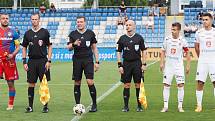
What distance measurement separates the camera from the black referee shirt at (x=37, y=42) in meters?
11.6

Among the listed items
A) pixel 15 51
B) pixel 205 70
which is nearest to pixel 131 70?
pixel 205 70

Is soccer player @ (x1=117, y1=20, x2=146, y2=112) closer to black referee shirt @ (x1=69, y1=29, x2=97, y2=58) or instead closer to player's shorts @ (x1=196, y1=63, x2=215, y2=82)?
black referee shirt @ (x1=69, y1=29, x2=97, y2=58)

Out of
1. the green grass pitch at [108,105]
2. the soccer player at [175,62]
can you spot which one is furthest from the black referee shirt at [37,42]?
the soccer player at [175,62]

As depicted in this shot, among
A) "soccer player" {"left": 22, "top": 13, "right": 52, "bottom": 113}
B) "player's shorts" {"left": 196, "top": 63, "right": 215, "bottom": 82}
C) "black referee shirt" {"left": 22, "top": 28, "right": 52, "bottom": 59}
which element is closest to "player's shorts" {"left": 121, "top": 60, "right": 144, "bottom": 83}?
"player's shorts" {"left": 196, "top": 63, "right": 215, "bottom": 82}

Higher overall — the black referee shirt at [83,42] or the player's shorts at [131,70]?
the black referee shirt at [83,42]

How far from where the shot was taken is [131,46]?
38.1 feet

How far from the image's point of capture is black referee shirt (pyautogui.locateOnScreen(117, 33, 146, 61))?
11625 mm

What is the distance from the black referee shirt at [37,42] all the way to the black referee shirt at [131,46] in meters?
1.59

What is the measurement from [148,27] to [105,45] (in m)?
5.57

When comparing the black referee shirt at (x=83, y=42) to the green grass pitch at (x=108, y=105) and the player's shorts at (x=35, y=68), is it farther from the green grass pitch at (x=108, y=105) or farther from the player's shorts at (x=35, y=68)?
the green grass pitch at (x=108, y=105)

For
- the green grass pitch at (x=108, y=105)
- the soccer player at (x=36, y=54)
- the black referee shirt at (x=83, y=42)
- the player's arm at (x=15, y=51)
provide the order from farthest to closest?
the player's arm at (x=15, y=51), the soccer player at (x=36, y=54), the black referee shirt at (x=83, y=42), the green grass pitch at (x=108, y=105)

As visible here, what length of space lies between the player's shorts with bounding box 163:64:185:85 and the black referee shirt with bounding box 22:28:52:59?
261cm

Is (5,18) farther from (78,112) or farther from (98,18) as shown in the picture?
(98,18)

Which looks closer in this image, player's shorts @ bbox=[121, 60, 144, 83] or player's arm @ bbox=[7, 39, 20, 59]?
player's shorts @ bbox=[121, 60, 144, 83]
